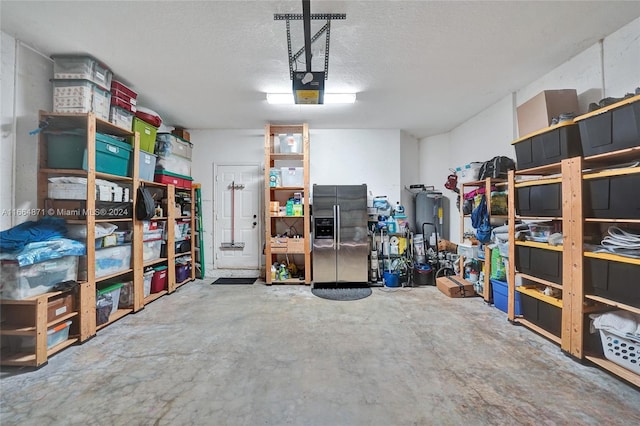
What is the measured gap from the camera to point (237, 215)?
475 centimetres

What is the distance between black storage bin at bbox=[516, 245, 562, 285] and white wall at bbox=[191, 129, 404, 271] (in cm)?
244

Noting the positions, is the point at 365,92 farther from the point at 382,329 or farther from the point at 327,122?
the point at 382,329

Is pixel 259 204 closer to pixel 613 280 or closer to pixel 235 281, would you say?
pixel 235 281

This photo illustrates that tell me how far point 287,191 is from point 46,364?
11.8 ft

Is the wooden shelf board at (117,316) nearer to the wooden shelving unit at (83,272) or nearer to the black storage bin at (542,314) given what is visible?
the wooden shelving unit at (83,272)

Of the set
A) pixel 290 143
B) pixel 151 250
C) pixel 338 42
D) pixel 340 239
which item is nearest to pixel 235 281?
pixel 151 250

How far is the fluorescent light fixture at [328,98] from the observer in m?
3.30

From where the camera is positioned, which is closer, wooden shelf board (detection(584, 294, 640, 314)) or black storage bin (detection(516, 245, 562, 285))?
wooden shelf board (detection(584, 294, 640, 314))

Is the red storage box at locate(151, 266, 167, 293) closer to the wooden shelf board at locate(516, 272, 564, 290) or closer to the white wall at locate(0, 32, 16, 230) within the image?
the white wall at locate(0, 32, 16, 230)

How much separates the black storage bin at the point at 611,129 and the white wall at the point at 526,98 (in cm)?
69

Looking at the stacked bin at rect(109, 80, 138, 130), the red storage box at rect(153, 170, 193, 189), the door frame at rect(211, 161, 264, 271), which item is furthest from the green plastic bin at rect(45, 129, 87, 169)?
the door frame at rect(211, 161, 264, 271)

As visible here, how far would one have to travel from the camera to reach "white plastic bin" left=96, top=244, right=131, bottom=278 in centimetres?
262

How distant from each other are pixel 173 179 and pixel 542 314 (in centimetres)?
519

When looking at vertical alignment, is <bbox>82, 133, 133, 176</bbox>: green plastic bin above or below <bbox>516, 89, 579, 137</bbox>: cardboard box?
below
